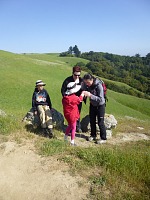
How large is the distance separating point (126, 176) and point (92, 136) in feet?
14.0

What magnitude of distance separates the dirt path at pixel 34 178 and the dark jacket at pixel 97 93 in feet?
9.51

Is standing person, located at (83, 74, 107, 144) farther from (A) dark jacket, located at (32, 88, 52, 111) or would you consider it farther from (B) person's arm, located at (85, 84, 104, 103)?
(A) dark jacket, located at (32, 88, 52, 111)

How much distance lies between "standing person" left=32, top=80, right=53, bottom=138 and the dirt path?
1.87 metres

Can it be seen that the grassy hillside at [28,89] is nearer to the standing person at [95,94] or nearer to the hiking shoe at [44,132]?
the hiking shoe at [44,132]

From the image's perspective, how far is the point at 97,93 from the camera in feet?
28.4

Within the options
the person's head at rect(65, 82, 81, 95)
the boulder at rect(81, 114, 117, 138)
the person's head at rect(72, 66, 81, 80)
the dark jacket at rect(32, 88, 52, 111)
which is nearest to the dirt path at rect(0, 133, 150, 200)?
the person's head at rect(65, 82, 81, 95)

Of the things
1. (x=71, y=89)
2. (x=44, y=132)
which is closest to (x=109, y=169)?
(x=71, y=89)

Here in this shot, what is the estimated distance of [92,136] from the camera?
9719 mm

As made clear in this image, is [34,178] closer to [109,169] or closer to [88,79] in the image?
[109,169]

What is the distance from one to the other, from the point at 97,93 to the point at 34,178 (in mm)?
4039

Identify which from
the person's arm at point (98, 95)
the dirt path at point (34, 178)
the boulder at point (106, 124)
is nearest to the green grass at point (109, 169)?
the dirt path at point (34, 178)

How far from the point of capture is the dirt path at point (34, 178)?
524 centimetres

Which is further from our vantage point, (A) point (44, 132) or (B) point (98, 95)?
(A) point (44, 132)

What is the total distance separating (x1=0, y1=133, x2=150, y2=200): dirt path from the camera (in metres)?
5.24
